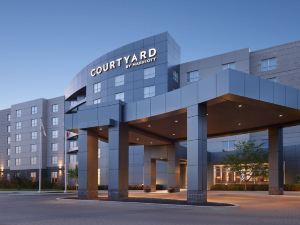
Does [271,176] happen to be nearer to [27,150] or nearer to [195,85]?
[195,85]

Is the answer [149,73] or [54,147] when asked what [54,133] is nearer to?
[54,147]

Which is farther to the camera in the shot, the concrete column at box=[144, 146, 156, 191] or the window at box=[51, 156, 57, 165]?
the window at box=[51, 156, 57, 165]

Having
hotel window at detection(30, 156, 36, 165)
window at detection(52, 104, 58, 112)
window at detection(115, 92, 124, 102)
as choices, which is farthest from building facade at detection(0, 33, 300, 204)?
window at detection(52, 104, 58, 112)

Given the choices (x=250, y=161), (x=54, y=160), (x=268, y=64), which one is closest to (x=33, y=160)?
(x=54, y=160)

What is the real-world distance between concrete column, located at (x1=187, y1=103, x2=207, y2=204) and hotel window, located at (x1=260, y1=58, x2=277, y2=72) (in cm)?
3529

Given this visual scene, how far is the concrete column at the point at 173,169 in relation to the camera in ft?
182

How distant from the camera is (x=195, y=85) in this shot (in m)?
29.7

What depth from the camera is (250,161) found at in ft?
185

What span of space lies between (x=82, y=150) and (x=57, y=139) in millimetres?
68343

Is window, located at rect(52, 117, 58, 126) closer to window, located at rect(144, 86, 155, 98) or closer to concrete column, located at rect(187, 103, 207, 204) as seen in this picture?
window, located at rect(144, 86, 155, 98)

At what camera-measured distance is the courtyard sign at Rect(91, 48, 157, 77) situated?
226 ft

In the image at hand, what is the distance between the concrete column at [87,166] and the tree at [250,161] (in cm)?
2466

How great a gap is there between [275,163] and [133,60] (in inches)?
1331

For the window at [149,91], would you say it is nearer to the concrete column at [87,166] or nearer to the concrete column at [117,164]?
the concrete column at [87,166]
